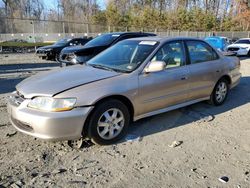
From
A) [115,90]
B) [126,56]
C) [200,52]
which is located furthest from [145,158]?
[200,52]

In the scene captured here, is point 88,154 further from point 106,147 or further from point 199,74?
point 199,74

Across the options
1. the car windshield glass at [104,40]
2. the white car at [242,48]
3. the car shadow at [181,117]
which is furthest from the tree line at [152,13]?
the car shadow at [181,117]

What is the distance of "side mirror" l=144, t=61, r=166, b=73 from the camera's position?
410 cm

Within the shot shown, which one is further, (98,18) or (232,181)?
(98,18)

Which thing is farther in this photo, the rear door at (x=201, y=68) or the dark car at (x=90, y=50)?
the dark car at (x=90, y=50)

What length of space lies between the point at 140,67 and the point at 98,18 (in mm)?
42637

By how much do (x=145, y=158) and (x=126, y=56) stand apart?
6.15 ft

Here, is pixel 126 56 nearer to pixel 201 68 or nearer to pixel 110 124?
pixel 110 124

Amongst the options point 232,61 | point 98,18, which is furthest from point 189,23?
point 232,61

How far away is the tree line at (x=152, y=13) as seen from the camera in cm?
4091

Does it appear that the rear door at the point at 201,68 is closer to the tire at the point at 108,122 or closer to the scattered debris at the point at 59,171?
the tire at the point at 108,122

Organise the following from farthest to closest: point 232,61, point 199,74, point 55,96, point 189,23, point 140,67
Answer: point 189,23, point 232,61, point 199,74, point 140,67, point 55,96

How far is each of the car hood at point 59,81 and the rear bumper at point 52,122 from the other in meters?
0.24

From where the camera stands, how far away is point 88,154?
361cm
